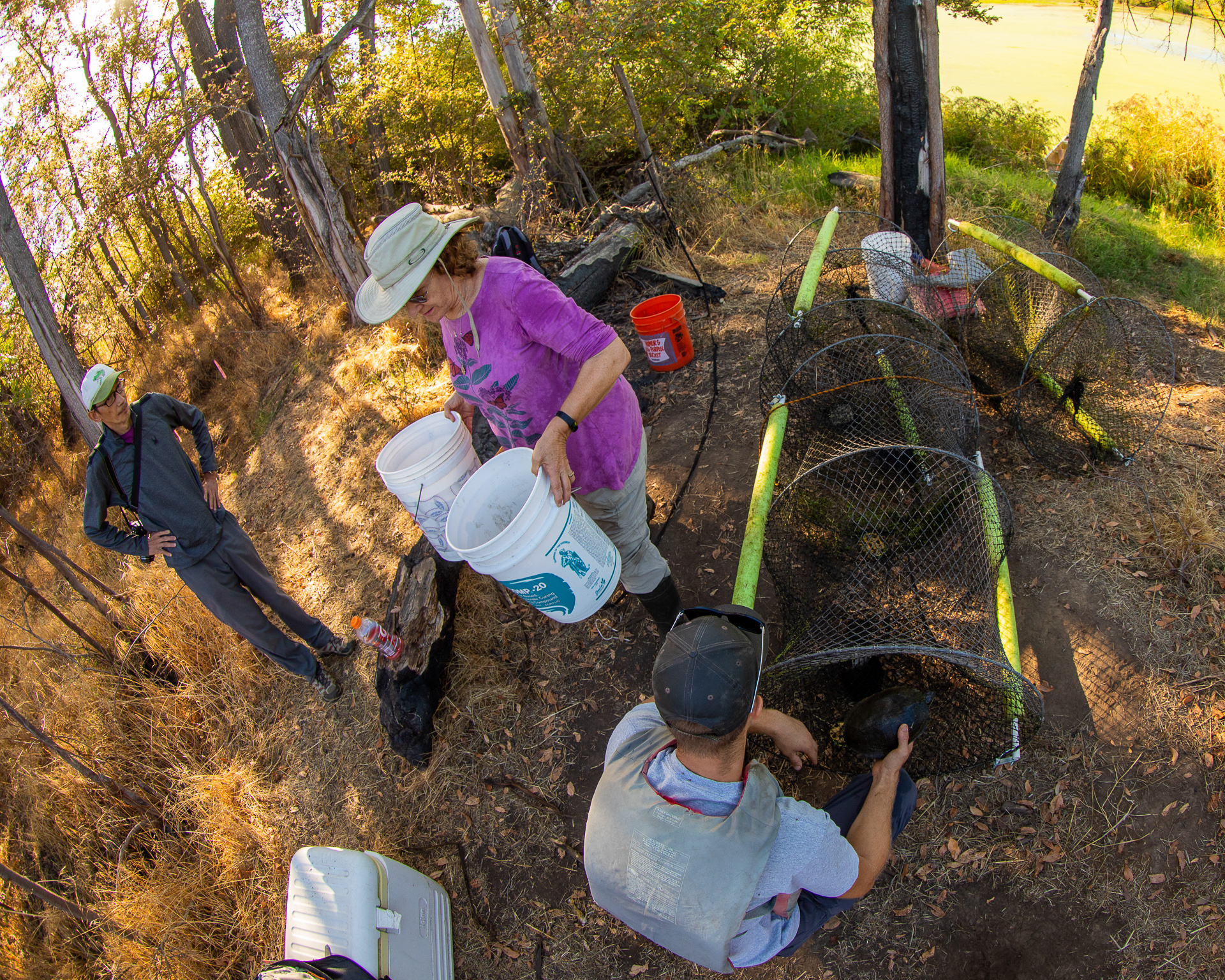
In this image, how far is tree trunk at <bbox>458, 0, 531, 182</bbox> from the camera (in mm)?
8039

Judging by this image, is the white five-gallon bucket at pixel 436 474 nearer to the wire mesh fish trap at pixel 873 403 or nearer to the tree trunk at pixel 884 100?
the wire mesh fish trap at pixel 873 403

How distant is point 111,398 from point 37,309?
3.99 meters

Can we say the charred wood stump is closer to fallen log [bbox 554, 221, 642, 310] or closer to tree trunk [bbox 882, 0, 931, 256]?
fallen log [bbox 554, 221, 642, 310]

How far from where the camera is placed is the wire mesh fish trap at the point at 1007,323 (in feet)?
14.4

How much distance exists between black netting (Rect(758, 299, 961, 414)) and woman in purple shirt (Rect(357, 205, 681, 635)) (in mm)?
1835

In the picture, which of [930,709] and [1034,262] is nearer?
[930,709]

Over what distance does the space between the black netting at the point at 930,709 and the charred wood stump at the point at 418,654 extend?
74.8 inches

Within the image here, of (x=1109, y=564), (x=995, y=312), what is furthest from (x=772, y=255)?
(x=1109, y=564)

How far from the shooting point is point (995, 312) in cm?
481

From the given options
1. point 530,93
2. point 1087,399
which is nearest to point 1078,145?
point 1087,399

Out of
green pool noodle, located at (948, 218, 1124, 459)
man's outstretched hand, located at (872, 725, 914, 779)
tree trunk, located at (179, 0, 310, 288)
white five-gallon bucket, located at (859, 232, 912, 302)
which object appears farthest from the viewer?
tree trunk, located at (179, 0, 310, 288)

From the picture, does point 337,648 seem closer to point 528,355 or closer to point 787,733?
point 528,355

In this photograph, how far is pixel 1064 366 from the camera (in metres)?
4.24

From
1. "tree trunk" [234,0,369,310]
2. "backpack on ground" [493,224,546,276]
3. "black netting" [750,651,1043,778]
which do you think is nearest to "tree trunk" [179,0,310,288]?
"tree trunk" [234,0,369,310]
